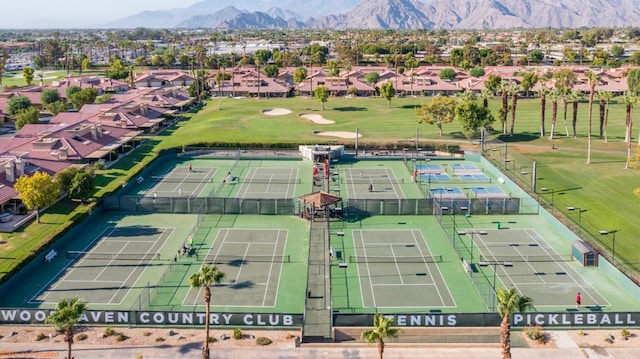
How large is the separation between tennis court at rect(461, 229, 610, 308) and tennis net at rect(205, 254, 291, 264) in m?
15.9

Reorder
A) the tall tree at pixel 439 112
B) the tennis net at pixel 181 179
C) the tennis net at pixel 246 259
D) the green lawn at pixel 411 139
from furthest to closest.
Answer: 1. the tall tree at pixel 439 112
2. the tennis net at pixel 181 179
3. the green lawn at pixel 411 139
4. the tennis net at pixel 246 259

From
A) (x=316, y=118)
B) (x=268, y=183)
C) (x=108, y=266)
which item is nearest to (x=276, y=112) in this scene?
(x=316, y=118)

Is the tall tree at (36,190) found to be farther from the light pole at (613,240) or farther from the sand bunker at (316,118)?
the sand bunker at (316,118)

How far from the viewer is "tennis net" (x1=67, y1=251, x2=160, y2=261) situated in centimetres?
5172

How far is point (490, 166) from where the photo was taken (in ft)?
269

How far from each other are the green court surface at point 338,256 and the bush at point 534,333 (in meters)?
3.70

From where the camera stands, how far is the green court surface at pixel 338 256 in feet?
145

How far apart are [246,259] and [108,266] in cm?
1105

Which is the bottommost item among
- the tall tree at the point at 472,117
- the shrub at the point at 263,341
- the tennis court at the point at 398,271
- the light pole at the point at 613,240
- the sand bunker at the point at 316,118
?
the shrub at the point at 263,341

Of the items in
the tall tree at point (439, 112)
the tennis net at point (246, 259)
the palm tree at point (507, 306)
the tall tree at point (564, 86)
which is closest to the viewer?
the palm tree at point (507, 306)

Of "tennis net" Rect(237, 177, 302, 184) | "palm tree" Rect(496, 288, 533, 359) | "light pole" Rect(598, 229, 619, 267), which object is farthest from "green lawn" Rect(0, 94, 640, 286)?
"palm tree" Rect(496, 288, 533, 359)

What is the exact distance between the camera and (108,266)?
164 ft

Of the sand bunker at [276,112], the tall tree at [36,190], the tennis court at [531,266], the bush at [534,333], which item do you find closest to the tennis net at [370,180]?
the tennis court at [531,266]

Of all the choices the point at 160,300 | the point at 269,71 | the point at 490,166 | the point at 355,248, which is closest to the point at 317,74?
the point at 269,71
